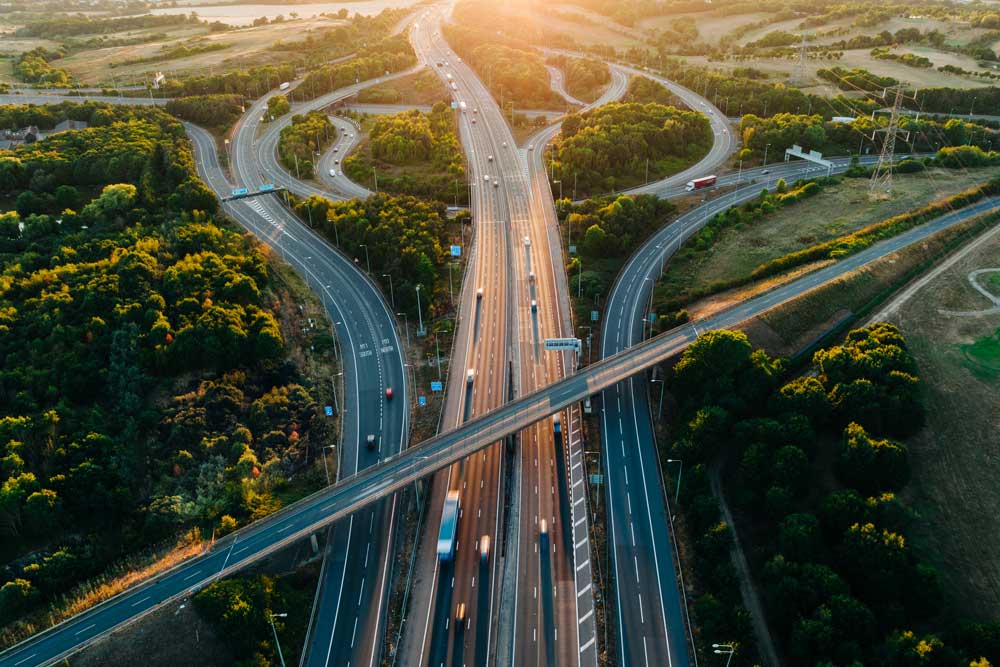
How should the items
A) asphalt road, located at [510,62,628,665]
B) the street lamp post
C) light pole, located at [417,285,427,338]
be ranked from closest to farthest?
asphalt road, located at [510,62,628,665], light pole, located at [417,285,427,338], the street lamp post

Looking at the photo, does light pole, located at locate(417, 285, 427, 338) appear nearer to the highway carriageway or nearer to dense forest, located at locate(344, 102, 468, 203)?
the highway carriageway

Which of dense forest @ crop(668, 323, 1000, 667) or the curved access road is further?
the curved access road

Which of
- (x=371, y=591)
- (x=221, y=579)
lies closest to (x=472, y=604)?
(x=371, y=591)

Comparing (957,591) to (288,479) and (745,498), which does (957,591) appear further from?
(288,479)

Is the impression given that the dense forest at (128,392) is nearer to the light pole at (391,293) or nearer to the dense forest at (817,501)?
the light pole at (391,293)

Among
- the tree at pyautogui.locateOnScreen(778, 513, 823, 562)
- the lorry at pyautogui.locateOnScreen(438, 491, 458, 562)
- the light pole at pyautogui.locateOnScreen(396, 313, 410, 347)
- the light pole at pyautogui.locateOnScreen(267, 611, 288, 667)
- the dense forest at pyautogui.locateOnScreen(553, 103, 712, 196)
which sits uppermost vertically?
the dense forest at pyautogui.locateOnScreen(553, 103, 712, 196)

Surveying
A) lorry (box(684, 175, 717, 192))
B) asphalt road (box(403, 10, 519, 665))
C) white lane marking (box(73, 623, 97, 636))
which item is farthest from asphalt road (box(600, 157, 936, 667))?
white lane marking (box(73, 623, 97, 636))

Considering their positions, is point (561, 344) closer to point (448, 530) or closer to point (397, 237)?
point (448, 530)
